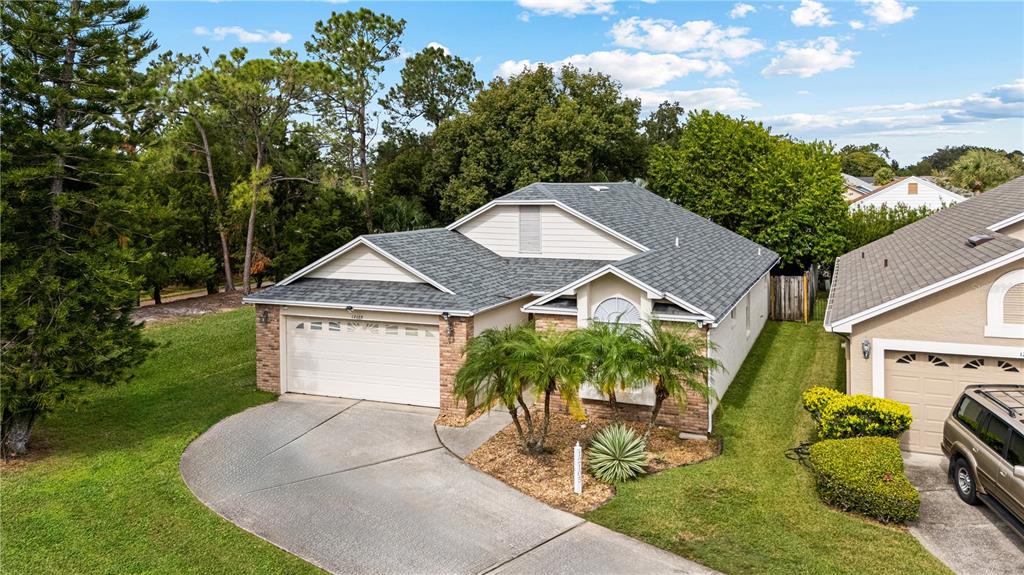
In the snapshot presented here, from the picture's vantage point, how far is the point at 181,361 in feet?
62.9

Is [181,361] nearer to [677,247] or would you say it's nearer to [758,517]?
[677,247]

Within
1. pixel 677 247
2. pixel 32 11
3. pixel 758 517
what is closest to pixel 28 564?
pixel 32 11

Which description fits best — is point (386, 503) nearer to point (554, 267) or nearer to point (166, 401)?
point (166, 401)

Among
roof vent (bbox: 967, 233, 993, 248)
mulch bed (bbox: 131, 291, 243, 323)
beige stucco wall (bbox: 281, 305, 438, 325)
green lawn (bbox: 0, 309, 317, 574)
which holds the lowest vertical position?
green lawn (bbox: 0, 309, 317, 574)

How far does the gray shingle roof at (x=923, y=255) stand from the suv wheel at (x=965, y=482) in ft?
10.1

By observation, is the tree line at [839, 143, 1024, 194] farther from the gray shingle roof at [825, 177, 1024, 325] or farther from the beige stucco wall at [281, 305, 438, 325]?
the beige stucco wall at [281, 305, 438, 325]

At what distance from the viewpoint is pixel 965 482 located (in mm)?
9906

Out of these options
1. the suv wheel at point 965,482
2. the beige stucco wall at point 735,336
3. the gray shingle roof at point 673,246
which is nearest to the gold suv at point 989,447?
the suv wheel at point 965,482

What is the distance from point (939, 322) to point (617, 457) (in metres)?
6.08

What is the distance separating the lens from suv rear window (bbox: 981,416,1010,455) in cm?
896

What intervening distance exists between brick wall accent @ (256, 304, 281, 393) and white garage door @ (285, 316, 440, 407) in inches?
9.6

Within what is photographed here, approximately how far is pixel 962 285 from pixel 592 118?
27.5 meters

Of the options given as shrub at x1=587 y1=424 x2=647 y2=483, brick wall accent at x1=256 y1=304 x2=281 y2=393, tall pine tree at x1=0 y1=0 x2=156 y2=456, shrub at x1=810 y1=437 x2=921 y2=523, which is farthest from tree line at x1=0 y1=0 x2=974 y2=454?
shrub at x1=810 y1=437 x2=921 y2=523

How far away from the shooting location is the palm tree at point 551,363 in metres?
10.8
